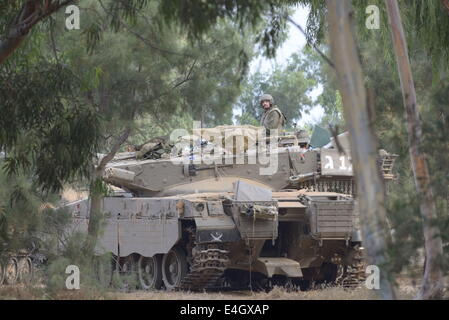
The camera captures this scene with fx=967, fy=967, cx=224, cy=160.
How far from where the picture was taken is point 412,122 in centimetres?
1029

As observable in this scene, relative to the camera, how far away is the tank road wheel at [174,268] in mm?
17141

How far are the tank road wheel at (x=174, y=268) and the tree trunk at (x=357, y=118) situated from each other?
8.65 metres

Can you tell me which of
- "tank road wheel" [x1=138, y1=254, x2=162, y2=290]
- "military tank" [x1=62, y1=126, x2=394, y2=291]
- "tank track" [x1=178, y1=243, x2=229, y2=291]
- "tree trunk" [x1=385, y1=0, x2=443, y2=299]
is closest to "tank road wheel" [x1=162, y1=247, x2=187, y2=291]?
"military tank" [x1=62, y1=126, x2=394, y2=291]

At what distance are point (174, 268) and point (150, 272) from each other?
37.0 inches

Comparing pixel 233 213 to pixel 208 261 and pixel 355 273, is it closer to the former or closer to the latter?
pixel 208 261

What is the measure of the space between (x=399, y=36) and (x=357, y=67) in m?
2.87

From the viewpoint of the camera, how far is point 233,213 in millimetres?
16109

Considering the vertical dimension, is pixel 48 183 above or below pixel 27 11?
below

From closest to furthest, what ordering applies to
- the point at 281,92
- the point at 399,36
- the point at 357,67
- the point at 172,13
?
the point at 357,67 < the point at 172,13 < the point at 399,36 < the point at 281,92

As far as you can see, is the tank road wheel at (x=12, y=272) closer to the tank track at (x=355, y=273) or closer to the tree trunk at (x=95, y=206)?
the tree trunk at (x=95, y=206)
